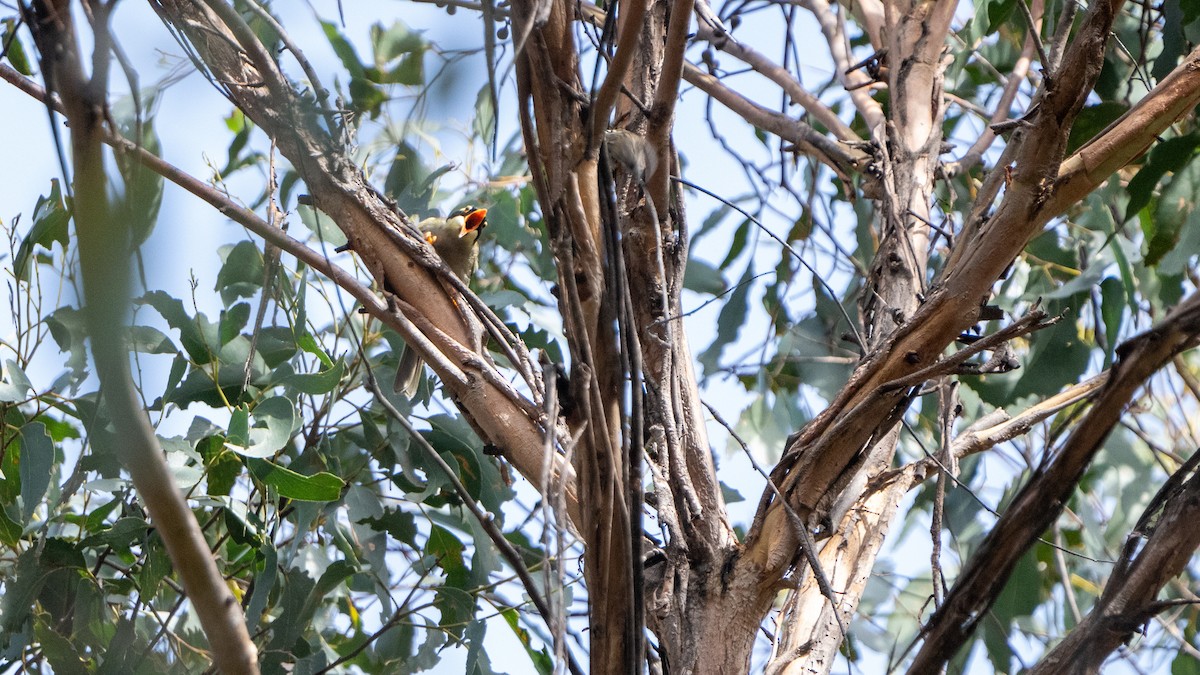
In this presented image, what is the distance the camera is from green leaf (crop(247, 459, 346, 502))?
161 cm

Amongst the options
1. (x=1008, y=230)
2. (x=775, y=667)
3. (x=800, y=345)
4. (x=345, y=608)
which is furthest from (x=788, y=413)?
(x=1008, y=230)

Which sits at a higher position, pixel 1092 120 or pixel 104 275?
pixel 1092 120

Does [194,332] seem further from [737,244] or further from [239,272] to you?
[737,244]

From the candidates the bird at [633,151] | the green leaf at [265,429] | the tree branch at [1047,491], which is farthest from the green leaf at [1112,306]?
the green leaf at [265,429]

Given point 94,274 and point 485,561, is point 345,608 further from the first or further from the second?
point 94,274

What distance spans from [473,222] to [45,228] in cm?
158

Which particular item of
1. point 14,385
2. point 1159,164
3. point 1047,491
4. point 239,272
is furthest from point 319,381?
point 1159,164

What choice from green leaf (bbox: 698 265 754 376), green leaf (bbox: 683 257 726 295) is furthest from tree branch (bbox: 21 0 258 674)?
green leaf (bbox: 683 257 726 295)

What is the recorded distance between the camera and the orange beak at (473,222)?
10.6ft

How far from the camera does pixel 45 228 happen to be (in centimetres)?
184

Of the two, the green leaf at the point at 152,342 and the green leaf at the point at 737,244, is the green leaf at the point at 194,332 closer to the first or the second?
the green leaf at the point at 152,342

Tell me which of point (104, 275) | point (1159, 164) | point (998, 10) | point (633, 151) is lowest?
point (104, 275)

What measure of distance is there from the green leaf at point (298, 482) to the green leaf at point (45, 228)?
0.51 meters

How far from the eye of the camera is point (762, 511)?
1290 millimetres
